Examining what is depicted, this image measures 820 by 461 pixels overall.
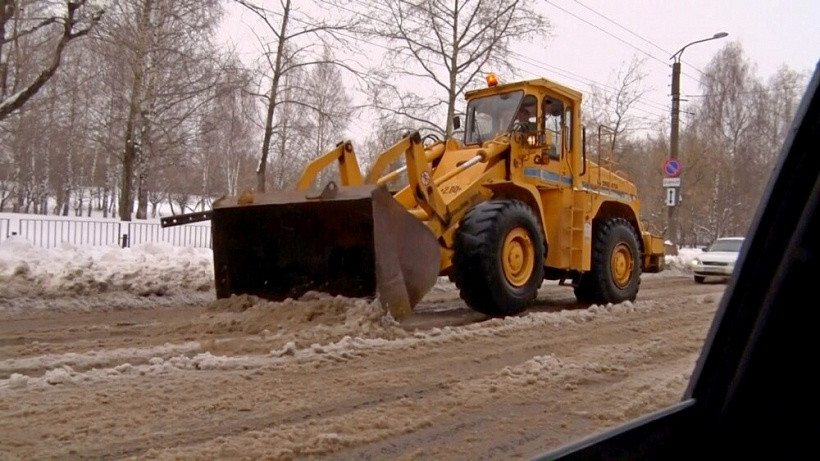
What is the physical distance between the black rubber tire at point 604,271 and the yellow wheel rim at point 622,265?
0.05 meters

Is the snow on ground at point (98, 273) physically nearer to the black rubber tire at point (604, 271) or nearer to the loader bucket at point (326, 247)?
the loader bucket at point (326, 247)

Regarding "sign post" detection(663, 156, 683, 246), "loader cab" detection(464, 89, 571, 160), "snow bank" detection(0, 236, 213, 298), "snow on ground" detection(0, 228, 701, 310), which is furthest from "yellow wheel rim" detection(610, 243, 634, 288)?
"sign post" detection(663, 156, 683, 246)

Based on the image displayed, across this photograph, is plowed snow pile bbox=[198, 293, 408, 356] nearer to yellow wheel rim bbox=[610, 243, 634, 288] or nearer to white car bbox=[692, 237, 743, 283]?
yellow wheel rim bbox=[610, 243, 634, 288]

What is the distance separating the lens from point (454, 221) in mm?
7277

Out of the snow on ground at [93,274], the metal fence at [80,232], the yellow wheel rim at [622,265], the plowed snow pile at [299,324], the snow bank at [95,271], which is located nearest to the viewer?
the plowed snow pile at [299,324]

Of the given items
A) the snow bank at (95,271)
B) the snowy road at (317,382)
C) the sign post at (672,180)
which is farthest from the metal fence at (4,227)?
the sign post at (672,180)

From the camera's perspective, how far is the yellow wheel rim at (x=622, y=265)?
9633mm

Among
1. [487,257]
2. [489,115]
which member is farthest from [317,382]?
[489,115]

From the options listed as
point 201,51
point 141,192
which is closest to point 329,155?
point 201,51

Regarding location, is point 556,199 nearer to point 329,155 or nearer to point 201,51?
point 329,155

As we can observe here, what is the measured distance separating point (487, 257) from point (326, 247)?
1642 millimetres

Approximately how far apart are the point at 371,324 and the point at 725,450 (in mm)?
4074

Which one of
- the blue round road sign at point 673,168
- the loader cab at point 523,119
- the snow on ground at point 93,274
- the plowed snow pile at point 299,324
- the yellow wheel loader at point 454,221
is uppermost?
the blue round road sign at point 673,168

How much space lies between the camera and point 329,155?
6.91 meters
